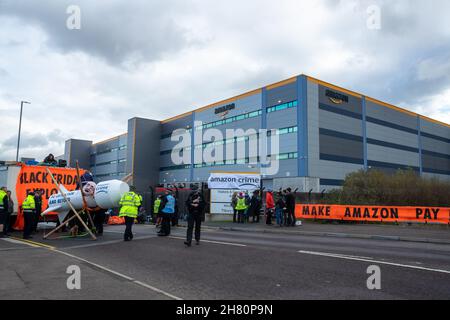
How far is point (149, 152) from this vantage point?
6994 cm

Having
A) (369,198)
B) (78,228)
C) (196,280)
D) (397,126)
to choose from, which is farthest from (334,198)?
(397,126)

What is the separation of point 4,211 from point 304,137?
121 ft

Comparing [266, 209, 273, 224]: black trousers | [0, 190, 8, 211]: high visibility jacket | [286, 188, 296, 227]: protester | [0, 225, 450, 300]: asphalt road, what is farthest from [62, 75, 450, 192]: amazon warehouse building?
[0, 225, 450, 300]: asphalt road

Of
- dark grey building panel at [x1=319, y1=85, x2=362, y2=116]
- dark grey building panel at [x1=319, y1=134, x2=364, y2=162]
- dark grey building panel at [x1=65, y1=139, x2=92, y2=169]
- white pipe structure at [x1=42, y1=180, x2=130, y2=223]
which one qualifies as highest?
dark grey building panel at [x1=319, y1=85, x2=362, y2=116]

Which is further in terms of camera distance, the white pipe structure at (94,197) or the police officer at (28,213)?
the police officer at (28,213)

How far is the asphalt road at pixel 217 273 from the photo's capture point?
16.9ft

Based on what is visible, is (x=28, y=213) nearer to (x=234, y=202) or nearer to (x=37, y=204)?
(x=37, y=204)

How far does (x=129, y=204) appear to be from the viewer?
1165cm

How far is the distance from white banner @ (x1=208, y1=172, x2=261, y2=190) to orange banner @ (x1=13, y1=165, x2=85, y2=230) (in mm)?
10410

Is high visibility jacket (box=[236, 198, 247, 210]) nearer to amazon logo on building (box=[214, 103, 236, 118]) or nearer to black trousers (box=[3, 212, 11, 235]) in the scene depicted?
black trousers (box=[3, 212, 11, 235])

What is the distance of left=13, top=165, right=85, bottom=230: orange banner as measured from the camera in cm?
1430

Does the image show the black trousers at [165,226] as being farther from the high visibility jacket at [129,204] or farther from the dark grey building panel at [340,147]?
the dark grey building panel at [340,147]

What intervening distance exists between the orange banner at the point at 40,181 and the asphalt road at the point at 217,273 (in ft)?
16.2

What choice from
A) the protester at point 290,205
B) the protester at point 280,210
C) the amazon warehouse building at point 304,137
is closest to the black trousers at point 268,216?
the protester at point 280,210
